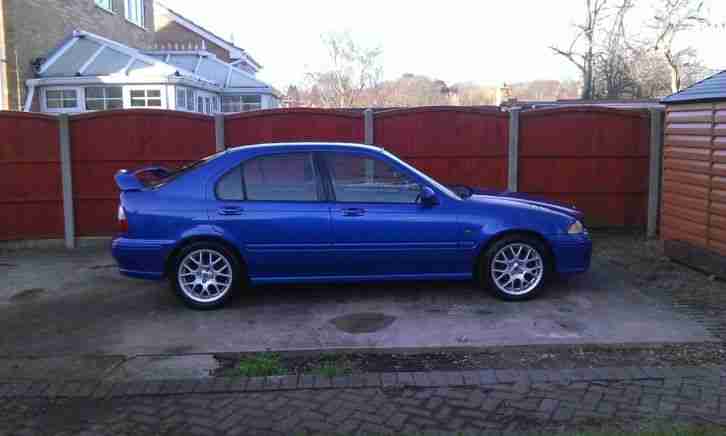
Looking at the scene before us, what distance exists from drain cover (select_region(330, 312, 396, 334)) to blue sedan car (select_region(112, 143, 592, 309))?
501 mm

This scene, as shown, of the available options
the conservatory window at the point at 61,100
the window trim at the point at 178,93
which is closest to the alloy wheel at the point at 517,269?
the window trim at the point at 178,93

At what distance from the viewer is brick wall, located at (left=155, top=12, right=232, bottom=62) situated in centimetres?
3528

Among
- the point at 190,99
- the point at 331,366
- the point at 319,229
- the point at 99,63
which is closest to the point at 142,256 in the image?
the point at 319,229

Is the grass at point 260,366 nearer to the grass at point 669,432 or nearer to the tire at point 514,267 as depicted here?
the grass at point 669,432

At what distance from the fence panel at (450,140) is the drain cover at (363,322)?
4286 mm

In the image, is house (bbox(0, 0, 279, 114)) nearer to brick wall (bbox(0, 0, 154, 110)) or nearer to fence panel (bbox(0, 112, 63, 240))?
brick wall (bbox(0, 0, 154, 110))

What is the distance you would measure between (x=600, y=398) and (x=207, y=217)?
12.7ft

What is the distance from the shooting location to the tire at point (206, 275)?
22.5 ft

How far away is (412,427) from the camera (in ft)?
14.2

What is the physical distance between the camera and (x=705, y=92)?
815 cm

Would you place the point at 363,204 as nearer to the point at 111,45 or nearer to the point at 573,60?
the point at 111,45

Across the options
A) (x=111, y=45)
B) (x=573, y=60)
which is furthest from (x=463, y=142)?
(x=573, y=60)

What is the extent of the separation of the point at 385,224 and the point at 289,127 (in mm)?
4059

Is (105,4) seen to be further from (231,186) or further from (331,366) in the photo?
(331,366)
